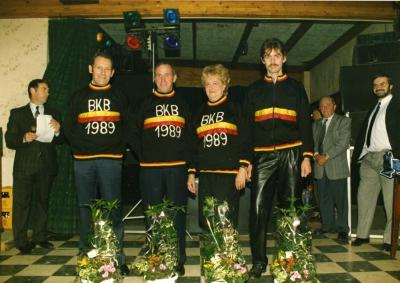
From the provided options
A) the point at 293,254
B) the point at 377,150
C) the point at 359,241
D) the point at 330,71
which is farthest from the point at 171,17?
the point at 330,71

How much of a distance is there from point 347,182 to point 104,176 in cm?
286

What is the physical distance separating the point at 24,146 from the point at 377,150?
3.40 metres

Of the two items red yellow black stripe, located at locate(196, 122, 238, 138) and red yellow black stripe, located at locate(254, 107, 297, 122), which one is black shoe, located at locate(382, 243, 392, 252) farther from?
red yellow black stripe, located at locate(196, 122, 238, 138)

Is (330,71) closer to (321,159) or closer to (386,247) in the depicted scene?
(321,159)

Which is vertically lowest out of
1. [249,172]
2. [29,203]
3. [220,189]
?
[29,203]

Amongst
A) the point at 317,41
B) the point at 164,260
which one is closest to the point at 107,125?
the point at 164,260

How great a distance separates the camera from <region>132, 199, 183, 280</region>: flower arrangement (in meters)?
2.26

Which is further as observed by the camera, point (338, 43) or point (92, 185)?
point (338, 43)

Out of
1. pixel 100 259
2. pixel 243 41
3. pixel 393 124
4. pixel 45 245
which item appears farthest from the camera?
pixel 243 41

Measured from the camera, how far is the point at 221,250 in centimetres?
218

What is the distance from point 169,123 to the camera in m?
2.75

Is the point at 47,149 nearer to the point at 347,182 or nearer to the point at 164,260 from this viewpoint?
the point at 164,260

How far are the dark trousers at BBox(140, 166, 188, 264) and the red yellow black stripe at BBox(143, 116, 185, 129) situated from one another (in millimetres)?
311

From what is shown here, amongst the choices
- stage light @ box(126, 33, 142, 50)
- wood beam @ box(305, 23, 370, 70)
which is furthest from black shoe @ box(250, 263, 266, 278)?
wood beam @ box(305, 23, 370, 70)
